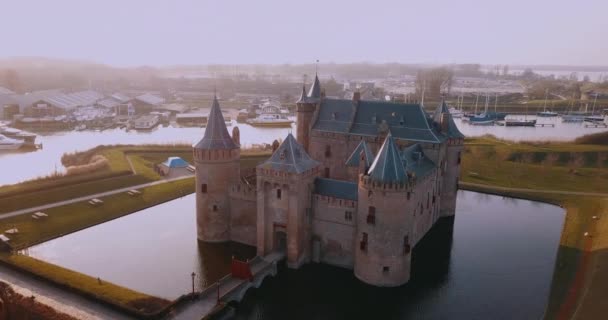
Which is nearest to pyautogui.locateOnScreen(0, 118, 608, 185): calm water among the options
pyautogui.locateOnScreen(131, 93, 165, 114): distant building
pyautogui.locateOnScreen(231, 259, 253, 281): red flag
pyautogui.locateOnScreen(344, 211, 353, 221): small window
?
pyautogui.locateOnScreen(131, 93, 165, 114): distant building

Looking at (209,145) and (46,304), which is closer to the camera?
(46,304)

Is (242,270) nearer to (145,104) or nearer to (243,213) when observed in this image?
(243,213)

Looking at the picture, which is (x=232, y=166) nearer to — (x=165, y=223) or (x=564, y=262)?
(x=165, y=223)

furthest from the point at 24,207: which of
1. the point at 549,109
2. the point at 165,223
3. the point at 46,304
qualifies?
the point at 549,109

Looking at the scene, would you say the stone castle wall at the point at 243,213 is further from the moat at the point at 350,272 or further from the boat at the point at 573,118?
the boat at the point at 573,118

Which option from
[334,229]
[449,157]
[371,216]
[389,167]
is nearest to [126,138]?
[449,157]

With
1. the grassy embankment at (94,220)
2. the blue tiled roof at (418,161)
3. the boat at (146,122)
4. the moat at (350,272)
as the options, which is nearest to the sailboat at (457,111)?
the boat at (146,122)
